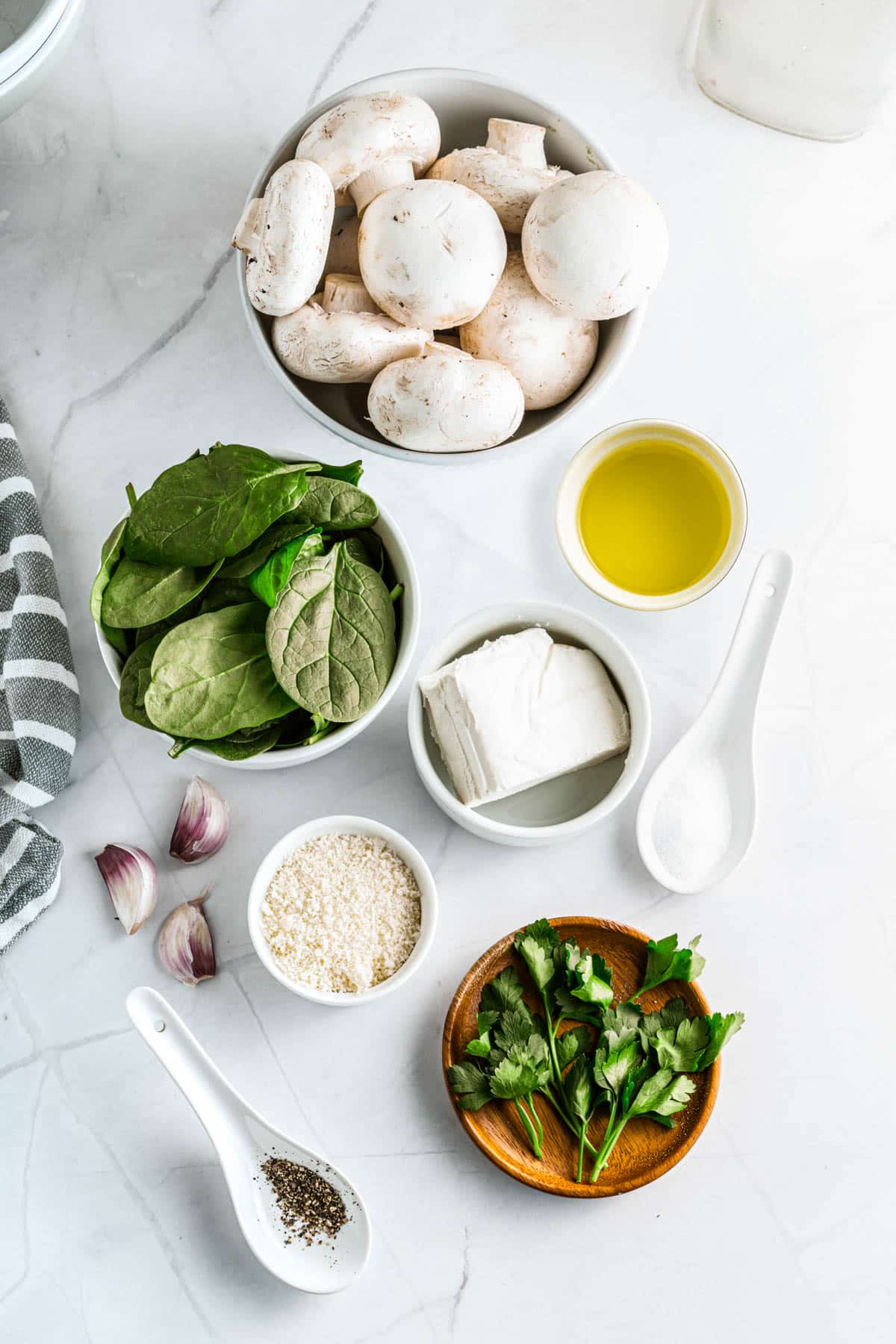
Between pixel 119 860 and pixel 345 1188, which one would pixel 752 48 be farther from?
pixel 345 1188

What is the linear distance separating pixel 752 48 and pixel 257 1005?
2.99ft

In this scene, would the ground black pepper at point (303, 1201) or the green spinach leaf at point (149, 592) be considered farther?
the ground black pepper at point (303, 1201)

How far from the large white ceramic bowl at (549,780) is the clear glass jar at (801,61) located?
49 centimetres

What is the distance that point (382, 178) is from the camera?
814 mm

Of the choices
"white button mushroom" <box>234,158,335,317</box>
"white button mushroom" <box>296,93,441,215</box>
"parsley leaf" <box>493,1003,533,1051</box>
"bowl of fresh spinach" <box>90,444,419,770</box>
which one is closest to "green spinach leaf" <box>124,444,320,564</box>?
"bowl of fresh spinach" <box>90,444,419,770</box>

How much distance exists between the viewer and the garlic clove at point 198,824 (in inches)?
36.5

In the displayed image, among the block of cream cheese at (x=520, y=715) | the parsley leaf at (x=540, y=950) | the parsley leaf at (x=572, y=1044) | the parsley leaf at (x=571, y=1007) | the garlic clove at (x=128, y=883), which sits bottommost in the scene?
the parsley leaf at (x=572, y=1044)

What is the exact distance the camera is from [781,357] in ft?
3.28

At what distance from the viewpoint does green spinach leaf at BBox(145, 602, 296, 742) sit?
0.76 m

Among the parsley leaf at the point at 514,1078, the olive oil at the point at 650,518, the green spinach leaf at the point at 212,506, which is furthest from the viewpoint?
the olive oil at the point at 650,518

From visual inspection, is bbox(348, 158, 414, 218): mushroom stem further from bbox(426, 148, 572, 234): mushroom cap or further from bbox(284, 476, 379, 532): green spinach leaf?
bbox(284, 476, 379, 532): green spinach leaf

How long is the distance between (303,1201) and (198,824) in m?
0.32

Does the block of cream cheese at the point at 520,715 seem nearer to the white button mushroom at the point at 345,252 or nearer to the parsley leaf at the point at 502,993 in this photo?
the parsley leaf at the point at 502,993

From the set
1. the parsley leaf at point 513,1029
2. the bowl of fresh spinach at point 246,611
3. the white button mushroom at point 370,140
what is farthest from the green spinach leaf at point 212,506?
the parsley leaf at point 513,1029
